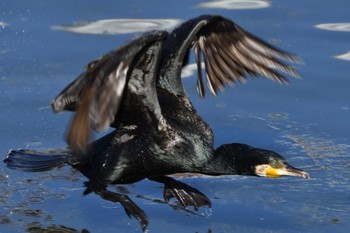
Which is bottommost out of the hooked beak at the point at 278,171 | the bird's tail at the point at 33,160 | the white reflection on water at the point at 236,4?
the bird's tail at the point at 33,160

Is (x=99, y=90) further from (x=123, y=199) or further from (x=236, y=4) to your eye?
(x=236, y=4)

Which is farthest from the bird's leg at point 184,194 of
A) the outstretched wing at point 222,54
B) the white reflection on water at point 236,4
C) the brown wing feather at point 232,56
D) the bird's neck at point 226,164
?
the white reflection on water at point 236,4

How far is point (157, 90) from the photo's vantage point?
807 cm

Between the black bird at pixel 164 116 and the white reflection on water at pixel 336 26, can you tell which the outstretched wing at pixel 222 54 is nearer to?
the black bird at pixel 164 116

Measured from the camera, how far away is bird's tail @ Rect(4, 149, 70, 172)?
26.1 feet

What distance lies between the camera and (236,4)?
34.5ft

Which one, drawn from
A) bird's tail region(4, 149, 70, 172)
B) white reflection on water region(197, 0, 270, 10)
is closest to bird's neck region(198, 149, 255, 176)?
bird's tail region(4, 149, 70, 172)

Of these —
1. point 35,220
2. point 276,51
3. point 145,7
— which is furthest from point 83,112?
point 145,7

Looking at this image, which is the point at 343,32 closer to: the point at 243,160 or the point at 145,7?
the point at 145,7

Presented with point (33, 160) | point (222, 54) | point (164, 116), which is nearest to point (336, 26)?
point (222, 54)

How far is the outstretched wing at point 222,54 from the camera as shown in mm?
7922

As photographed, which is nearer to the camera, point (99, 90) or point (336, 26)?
point (99, 90)

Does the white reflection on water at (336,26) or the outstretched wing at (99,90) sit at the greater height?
the outstretched wing at (99,90)

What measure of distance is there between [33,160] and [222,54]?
4.81ft
